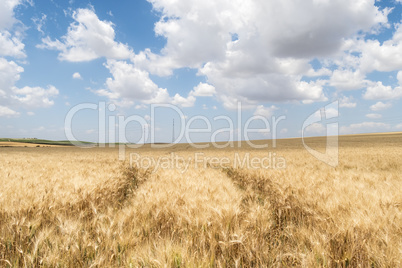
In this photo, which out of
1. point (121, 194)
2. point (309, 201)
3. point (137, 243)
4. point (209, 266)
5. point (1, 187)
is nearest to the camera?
point (209, 266)

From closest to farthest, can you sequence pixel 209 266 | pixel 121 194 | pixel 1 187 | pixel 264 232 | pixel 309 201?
pixel 209 266 → pixel 264 232 → pixel 309 201 → pixel 1 187 → pixel 121 194

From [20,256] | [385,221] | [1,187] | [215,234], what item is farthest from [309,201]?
[1,187]

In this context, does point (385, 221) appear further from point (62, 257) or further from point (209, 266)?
point (62, 257)

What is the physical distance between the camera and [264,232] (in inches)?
102

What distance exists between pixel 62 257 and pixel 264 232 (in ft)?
6.95

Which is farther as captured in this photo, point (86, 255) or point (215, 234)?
point (215, 234)

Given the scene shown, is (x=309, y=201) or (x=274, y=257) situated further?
(x=309, y=201)

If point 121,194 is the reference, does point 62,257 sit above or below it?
above

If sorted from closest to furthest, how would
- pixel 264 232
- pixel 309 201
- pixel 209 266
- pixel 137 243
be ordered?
1. pixel 209 266
2. pixel 137 243
3. pixel 264 232
4. pixel 309 201

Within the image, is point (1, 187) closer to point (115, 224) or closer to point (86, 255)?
point (115, 224)

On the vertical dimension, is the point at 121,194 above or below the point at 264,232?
below

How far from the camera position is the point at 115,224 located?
2.71 metres

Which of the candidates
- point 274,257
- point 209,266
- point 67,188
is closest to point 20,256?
point 209,266

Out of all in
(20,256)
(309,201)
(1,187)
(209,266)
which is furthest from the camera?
(1,187)
